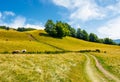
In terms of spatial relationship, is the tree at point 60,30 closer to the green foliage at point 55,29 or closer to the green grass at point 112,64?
the green foliage at point 55,29

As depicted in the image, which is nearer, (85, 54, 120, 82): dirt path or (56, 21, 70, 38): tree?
(85, 54, 120, 82): dirt path

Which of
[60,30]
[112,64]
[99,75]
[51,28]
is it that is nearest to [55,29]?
[51,28]

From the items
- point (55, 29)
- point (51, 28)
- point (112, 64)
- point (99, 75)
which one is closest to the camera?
point (99, 75)

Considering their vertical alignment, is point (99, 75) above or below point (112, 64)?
below

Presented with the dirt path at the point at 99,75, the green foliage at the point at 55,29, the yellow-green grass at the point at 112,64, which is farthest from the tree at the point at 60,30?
the dirt path at the point at 99,75

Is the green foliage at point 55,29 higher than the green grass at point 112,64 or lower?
higher

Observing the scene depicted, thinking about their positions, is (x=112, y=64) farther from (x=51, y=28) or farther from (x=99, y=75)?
(x=51, y=28)

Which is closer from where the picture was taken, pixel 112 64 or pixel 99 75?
pixel 99 75

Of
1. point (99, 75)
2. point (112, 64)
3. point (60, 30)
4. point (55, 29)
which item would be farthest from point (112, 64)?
point (55, 29)

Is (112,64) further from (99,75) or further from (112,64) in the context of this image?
(99,75)

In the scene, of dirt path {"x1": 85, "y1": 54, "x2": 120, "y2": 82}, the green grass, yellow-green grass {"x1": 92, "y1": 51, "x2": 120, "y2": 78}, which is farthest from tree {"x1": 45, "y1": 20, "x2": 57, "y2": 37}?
dirt path {"x1": 85, "y1": 54, "x2": 120, "y2": 82}

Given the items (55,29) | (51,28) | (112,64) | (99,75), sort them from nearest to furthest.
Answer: (99,75) → (112,64) → (55,29) → (51,28)

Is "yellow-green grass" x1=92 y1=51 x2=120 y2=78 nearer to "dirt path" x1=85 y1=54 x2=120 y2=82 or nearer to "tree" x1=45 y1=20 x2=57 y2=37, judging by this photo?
"dirt path" x1=85 y1=54 x2=120 y2=82

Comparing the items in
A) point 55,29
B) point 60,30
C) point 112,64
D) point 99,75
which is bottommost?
point 99,75
